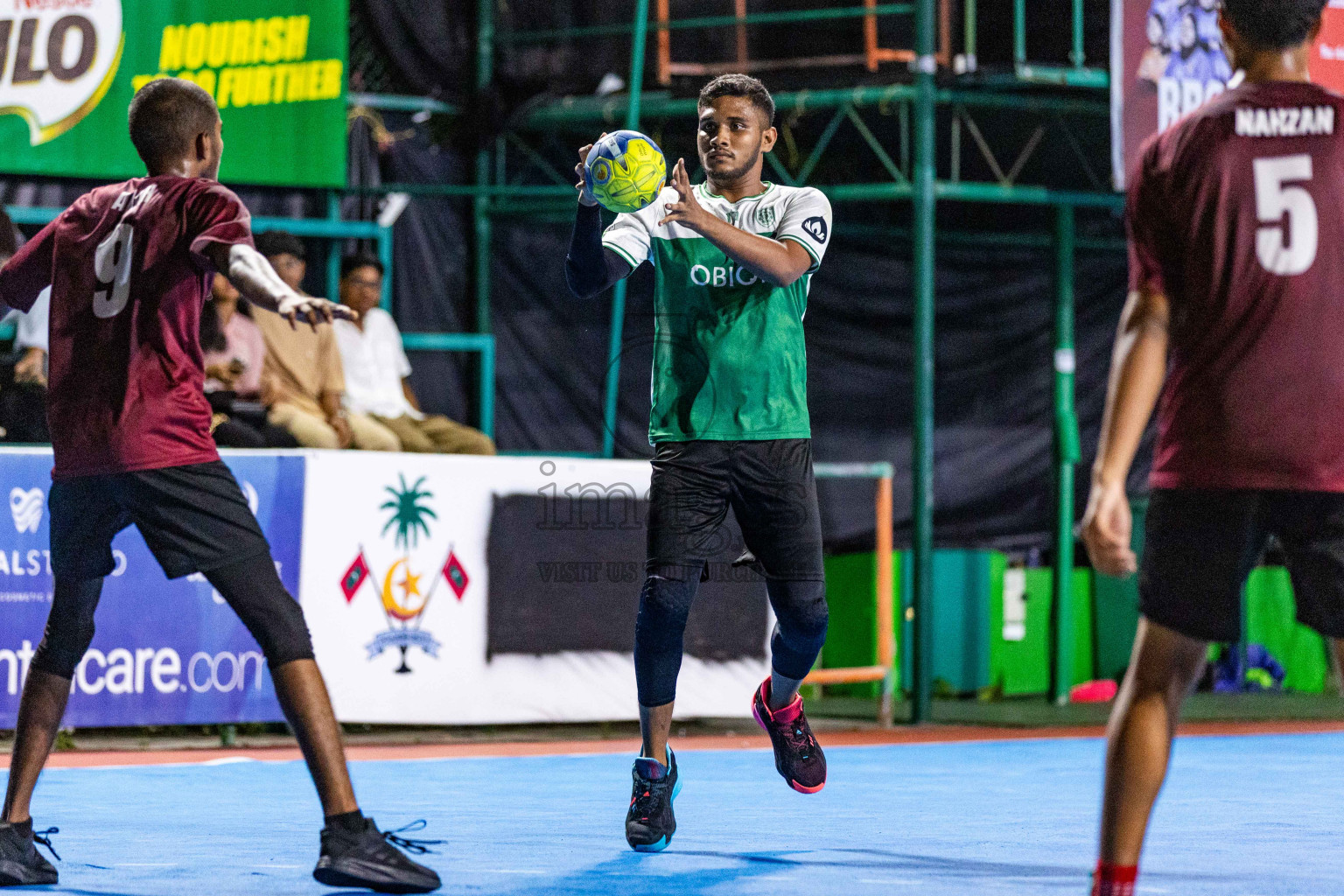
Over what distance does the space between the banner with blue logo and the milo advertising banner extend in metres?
5.79

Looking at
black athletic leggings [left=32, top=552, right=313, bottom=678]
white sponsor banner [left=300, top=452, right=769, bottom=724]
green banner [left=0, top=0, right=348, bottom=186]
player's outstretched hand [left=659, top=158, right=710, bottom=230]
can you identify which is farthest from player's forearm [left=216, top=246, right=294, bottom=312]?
green banner [left=0, top=0, right=348, bottom=186]

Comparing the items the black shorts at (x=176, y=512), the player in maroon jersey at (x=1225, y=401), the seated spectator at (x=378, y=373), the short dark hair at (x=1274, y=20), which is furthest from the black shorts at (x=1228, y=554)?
the seated spectator at (x=378, y=373)

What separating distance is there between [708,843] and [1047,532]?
Answer: 1004 cm

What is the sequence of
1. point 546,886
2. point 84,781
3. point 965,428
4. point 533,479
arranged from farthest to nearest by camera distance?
1. point 965,428
2. point 533,479
3. point 84,781
4. point 546,886

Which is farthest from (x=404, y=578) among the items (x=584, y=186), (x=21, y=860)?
(x=21, y=860)

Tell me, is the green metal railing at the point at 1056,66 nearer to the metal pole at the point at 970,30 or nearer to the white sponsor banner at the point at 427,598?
the metal pole at the point at 970,30

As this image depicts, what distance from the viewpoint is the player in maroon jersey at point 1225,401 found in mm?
3414

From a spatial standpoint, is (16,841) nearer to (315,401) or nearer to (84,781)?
(84,781)

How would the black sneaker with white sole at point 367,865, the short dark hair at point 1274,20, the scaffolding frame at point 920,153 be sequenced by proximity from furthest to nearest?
1. the scaffolding frame at point 920,153
2. the black sneaker with white sole at point 367,865
3. the short dark hair at point 1274,20

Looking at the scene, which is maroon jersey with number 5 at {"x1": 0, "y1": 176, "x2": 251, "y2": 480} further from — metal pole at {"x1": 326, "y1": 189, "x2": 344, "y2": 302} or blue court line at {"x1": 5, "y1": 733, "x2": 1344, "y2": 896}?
metal pole at {"x1": 326, "y1": 189, "x2": 344, "y2": 302}

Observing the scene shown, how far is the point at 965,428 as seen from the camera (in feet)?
48.3

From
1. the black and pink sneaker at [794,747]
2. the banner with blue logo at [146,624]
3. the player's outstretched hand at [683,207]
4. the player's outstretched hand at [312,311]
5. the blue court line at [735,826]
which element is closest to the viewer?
the player's outstretched hand at [312,311]

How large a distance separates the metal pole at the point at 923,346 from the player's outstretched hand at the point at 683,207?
22.5 feet

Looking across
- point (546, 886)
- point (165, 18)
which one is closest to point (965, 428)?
point (165, 18)
